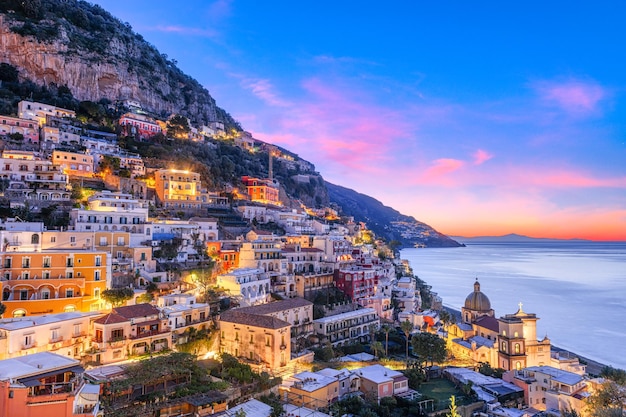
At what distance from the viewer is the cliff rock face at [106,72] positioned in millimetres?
70500

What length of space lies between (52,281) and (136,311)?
6143 mm

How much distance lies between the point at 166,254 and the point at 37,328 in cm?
1447

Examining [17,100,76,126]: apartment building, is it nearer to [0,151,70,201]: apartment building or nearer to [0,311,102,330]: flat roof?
[0,151,70,201]: apartment building

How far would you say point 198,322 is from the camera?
96.2 feet

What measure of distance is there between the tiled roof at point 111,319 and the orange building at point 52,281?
4156 mm

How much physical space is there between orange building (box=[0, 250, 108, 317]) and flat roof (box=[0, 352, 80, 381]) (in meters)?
10.9

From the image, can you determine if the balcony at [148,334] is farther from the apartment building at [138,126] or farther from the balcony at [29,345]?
the apartment building at [138,126]

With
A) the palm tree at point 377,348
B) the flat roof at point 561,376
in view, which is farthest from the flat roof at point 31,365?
the flat roof at point 561,376

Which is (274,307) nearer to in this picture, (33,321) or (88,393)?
(33,321)

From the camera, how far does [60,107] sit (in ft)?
212

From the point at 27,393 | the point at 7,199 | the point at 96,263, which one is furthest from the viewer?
the point at 7,199

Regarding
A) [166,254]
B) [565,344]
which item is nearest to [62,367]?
[166,254]

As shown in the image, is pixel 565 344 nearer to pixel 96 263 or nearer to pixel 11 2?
pixel 96 263

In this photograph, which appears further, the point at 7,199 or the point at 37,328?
the point at 7,199
